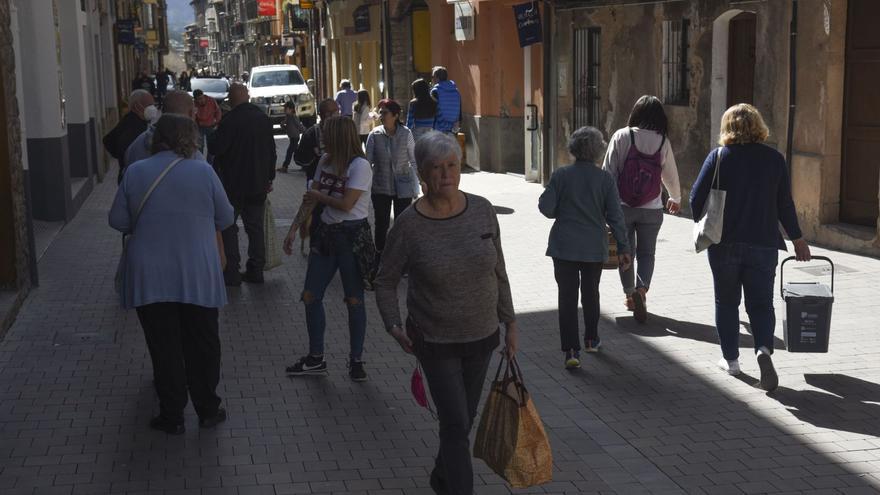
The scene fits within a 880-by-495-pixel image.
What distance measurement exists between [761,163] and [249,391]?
3.29 meters

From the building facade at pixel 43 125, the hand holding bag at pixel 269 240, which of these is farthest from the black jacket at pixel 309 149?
the building facade at pixel 43 125

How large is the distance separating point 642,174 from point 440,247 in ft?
15.0

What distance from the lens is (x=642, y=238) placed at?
9.76 m

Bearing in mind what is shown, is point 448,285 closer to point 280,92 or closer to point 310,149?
point 310,149

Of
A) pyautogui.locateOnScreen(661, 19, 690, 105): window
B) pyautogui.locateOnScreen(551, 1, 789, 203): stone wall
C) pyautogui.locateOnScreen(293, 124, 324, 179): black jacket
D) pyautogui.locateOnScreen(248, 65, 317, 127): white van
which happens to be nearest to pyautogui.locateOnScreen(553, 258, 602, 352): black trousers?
pyautogui.locateOnScreen(293, 124, 324, 179): black jacket

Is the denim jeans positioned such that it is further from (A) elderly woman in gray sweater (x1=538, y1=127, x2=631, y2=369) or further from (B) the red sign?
(B) the red sign

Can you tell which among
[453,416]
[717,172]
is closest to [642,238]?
[717,172]

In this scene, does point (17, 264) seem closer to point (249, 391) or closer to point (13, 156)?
point (13, 156)

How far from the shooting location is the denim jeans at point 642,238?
9.60 m

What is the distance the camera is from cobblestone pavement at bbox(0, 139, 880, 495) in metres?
6.21

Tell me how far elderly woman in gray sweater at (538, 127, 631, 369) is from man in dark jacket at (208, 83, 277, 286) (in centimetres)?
384

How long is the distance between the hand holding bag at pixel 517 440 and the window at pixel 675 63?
37.5ft

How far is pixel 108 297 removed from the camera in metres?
11.2

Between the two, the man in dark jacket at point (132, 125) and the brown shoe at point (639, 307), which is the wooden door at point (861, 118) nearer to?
the brown shoe at point (639, 307)
